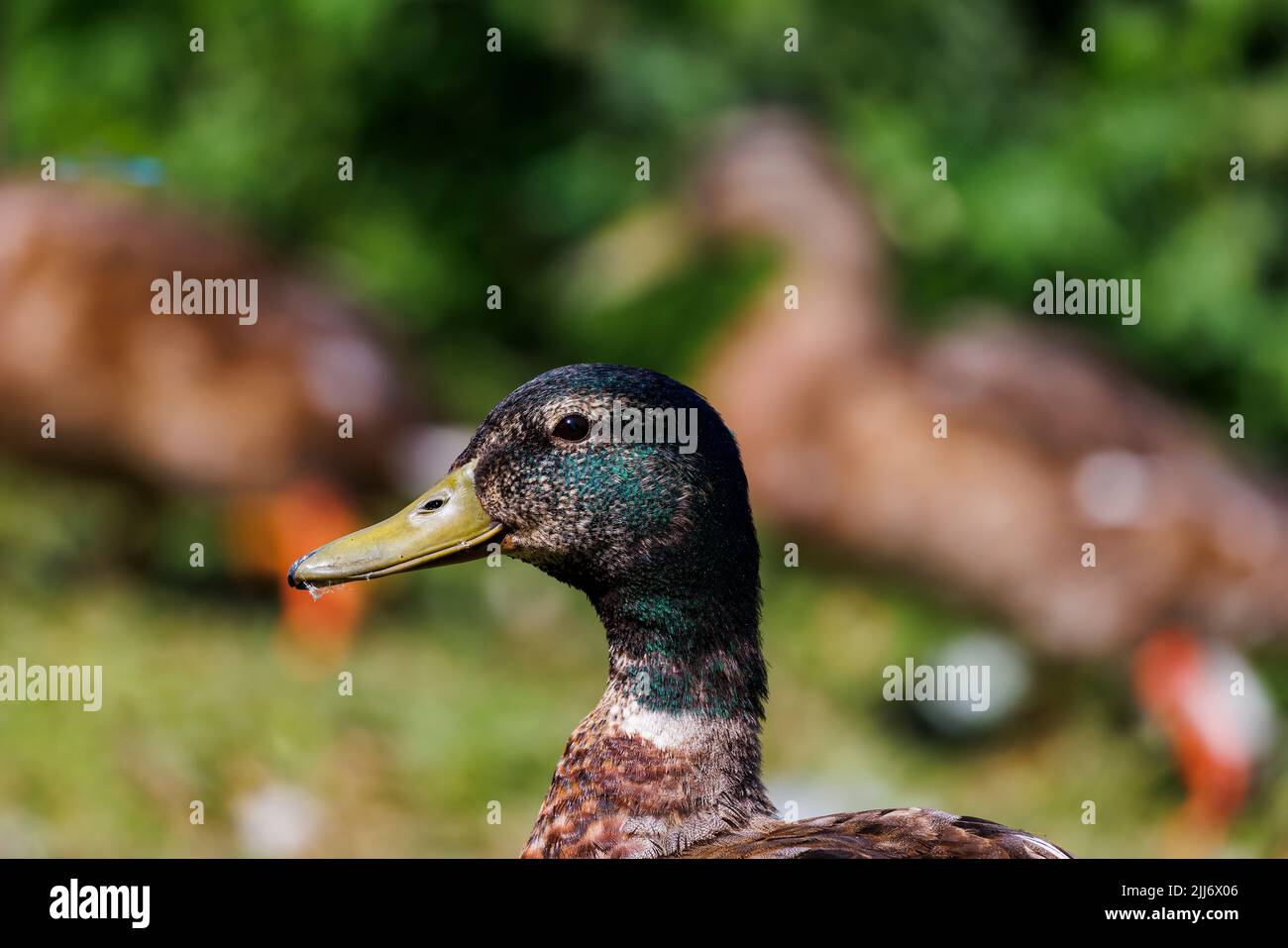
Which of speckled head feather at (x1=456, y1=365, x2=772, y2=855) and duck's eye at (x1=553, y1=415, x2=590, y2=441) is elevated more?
duck's eye at (x1=553, y1=415, x2=590, y2=441)

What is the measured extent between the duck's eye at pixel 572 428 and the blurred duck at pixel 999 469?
1.97 m

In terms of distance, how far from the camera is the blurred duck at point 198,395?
11.8ft

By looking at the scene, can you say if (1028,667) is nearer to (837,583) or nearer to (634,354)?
(837,583)

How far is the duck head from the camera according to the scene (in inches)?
61.7

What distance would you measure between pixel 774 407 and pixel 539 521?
241 cm

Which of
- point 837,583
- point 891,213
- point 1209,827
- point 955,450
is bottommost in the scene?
point 1209,827

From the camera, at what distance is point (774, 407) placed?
396cm
